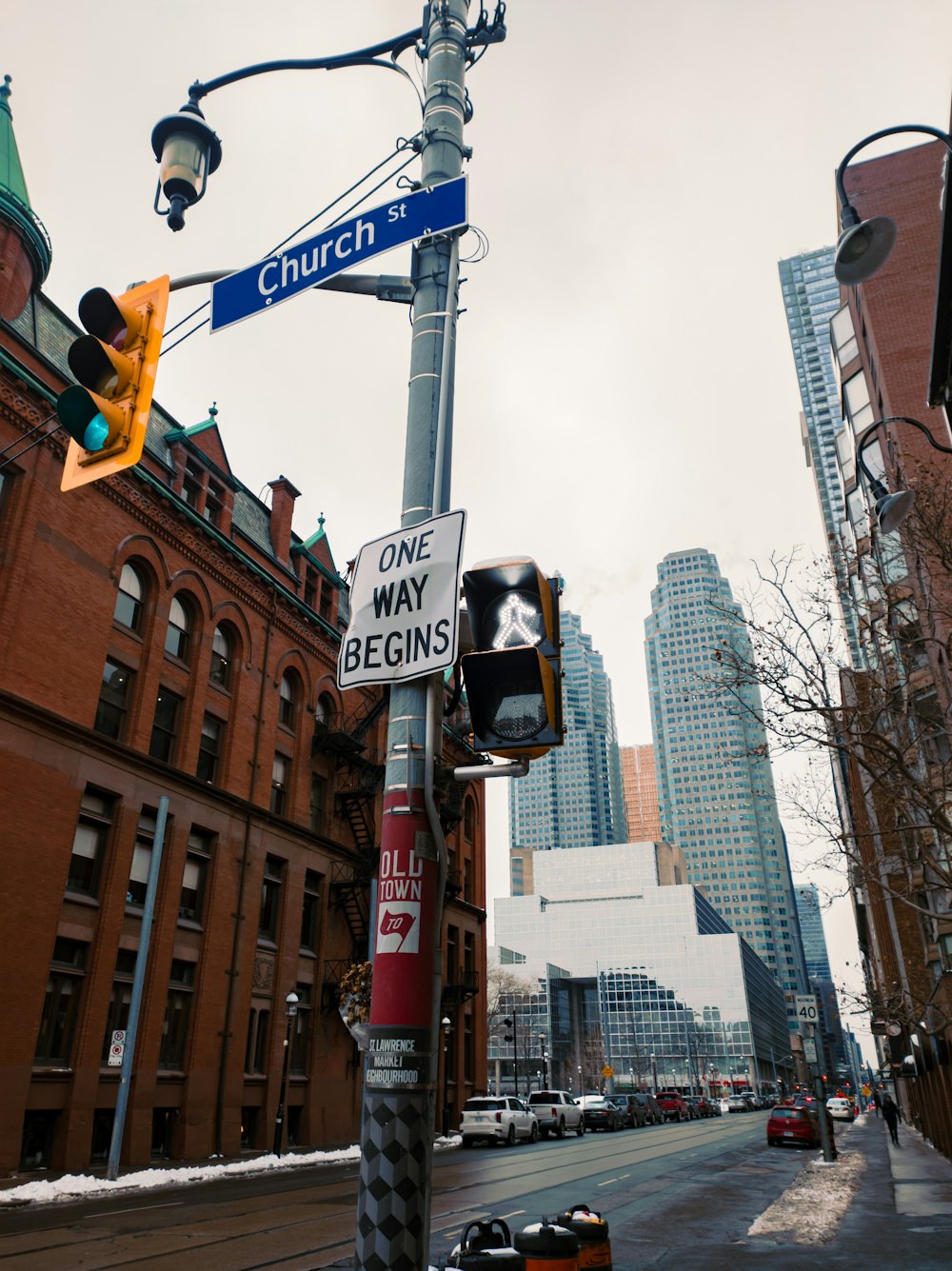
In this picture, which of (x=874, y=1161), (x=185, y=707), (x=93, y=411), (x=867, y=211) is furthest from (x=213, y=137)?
(x=867, y=211)

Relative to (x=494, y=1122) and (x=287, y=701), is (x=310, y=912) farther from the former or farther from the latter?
(x=494, y=1122)

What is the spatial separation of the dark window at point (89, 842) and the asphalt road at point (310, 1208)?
7.49 metres

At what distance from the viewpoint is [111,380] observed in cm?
554

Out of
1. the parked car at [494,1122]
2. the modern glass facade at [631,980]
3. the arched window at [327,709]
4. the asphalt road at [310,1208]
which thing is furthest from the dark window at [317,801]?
the modern glass facade at [631,980]

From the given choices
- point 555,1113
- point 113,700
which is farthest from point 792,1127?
point 113,700

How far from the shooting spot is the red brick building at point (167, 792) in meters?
21.6

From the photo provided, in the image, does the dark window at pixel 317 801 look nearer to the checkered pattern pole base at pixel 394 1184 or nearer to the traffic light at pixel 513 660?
the traffic light at pixel 513 660

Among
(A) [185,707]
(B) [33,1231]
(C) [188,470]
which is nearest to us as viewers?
(B) [33,1231]

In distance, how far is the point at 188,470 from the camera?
30.3 metres

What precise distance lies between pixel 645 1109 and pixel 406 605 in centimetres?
6224

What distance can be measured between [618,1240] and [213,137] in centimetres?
1369

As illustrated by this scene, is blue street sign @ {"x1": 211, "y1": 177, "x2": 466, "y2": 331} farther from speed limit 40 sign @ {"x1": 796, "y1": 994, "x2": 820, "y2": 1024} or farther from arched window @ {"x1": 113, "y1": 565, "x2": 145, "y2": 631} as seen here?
speed limit 40 sign @ {"x1": 796, "y1": 994, "x2": 820, "y2": 1024}

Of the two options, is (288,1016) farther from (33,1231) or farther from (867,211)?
(867,211)

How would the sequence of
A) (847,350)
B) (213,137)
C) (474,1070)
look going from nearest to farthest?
(213,137) → (847,350) → (474,1070)
